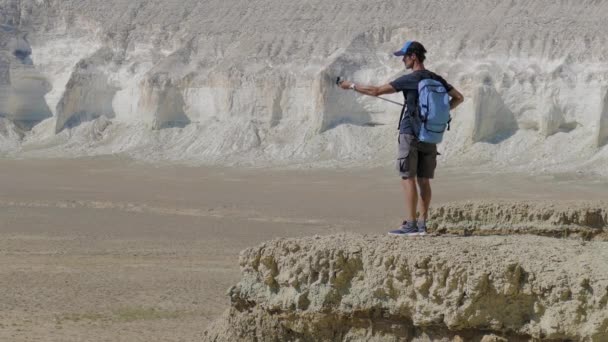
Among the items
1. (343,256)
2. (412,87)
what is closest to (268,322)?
(343,256)

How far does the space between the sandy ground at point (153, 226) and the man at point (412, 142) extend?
8.22 ft

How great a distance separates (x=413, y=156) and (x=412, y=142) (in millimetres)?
101

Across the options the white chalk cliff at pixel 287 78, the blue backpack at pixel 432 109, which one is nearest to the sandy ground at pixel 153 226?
the blue backpack at pixel 432 109

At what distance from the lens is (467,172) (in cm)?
3675

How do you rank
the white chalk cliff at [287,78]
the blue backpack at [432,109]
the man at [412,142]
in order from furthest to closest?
the white chalk cliff at [287,78]
the man at [412,142]
the blue backpack at [432,109]

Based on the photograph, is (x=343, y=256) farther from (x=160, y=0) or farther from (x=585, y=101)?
(x=160, y=0)

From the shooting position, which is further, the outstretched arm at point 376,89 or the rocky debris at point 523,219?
the rocky debris at point 523,219

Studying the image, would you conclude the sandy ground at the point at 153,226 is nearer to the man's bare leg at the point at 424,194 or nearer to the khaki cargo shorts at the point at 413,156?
the man's bare leg at the point at 424,194

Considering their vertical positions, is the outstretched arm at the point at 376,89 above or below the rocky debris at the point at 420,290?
above

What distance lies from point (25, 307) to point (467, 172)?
27757 millimetres

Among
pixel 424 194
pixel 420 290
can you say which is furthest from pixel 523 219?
pixel 420 290

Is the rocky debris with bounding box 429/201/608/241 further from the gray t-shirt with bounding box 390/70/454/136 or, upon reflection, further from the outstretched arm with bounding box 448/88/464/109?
the gray t-shirt with bounding box 390/70/454/136

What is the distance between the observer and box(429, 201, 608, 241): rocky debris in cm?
884

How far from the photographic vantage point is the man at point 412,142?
685 centimetres
